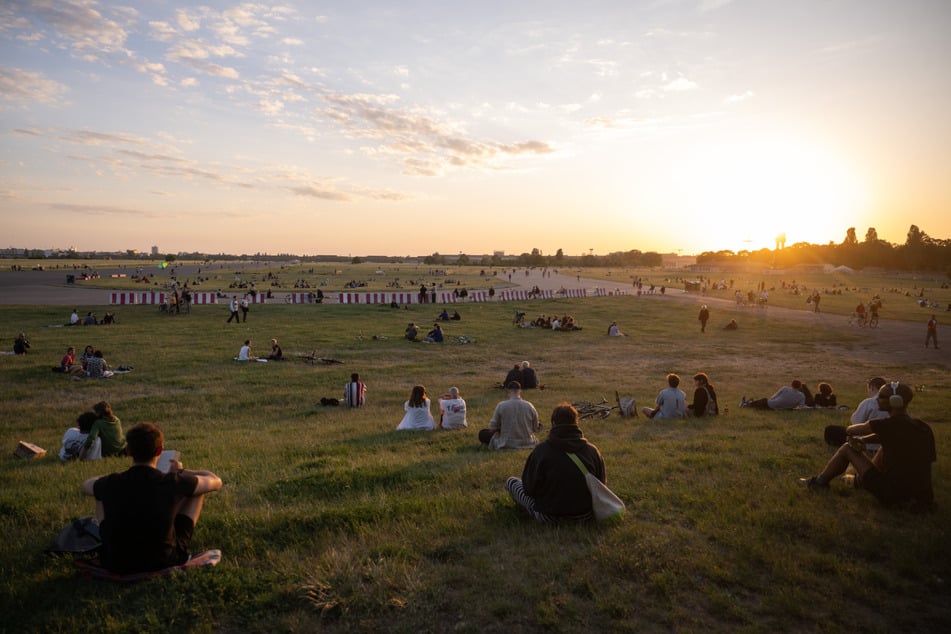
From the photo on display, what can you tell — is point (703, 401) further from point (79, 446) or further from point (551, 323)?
point (551, 323)

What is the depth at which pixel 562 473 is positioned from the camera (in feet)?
18.7

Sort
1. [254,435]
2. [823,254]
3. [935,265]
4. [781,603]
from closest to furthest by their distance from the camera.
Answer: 1. [781,603]
2. [254,435]
3. [935,265]
4. [823,254]

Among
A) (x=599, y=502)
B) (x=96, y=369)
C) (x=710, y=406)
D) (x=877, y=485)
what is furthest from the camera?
(x=96, y=369)

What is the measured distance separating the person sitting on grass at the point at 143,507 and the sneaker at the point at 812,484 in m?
7.26

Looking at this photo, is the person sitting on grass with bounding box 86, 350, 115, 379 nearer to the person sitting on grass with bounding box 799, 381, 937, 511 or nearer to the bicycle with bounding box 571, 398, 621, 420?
the bicycle with bounding box 571, 398, 621, 420

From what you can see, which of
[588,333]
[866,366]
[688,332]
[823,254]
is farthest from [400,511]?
[823,254]

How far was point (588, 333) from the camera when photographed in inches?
1335

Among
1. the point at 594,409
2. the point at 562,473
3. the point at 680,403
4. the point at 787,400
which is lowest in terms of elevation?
the point at 594,409

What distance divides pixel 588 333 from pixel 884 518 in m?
28.0

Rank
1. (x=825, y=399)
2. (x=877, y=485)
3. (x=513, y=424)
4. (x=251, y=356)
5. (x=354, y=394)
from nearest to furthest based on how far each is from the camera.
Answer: (x=877, y=485) → (x=513, y=424) → (x=825, y=399) → (x=354, y=394) → (x=251, y=356)

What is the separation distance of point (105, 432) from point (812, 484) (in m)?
11.6

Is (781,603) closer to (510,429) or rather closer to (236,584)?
(236,584)

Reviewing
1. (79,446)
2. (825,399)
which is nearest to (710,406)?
(825,399)

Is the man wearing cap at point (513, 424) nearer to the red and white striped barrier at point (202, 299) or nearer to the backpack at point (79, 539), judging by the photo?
the backpack at point (79, 539)
